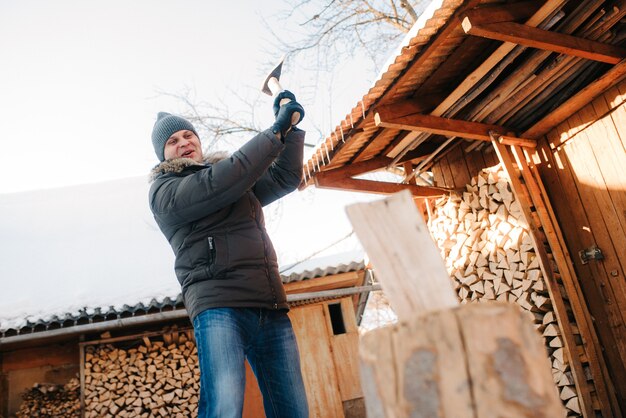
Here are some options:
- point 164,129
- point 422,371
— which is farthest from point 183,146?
point 422,371

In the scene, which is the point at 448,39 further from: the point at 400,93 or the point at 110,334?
the point at 110,334

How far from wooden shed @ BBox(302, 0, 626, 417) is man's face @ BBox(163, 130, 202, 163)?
1554 mm

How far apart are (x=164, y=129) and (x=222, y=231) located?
2.75 ft

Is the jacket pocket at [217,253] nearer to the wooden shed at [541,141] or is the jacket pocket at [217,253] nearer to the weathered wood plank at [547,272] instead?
the wooden shed at [541,141]

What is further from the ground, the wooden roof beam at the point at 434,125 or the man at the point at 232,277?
the wooden roof beam at the point at 434,125

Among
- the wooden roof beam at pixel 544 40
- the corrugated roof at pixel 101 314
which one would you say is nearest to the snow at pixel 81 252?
the corrugated roof at pixel 101 314

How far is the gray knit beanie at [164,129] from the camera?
8.58 feet

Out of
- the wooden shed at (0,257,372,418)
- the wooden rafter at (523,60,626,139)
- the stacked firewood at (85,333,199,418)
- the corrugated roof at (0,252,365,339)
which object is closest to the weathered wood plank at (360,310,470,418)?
the wooden rafter at (523,60,626,139)

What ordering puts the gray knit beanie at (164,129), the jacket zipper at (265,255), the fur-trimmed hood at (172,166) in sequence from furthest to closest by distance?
the gray knit beanie at (164,129), the fur-trimmed hood at (172,166), the jacket zipper at (265,255)

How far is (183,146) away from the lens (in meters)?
2.52

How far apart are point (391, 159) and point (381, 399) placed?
4.63m

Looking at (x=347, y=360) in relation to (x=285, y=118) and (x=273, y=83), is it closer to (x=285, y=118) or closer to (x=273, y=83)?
(x=273, y=83)

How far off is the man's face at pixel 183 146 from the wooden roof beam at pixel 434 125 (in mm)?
1757

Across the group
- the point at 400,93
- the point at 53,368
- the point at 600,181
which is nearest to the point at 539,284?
the point at 600,181
